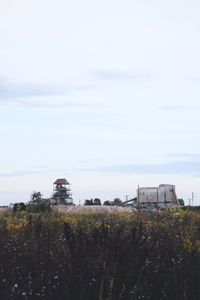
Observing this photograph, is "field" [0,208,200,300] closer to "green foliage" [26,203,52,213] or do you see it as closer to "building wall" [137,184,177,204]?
"green foliage" [26,203,52,213]

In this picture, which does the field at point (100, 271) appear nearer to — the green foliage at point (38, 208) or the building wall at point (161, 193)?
the green foliage at point (38, 208)

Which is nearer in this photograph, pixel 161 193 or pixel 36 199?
pixel 36 199

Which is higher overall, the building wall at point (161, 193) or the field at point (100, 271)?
the building wall at point (161, 193)

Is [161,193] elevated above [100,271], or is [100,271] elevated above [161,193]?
[161,193]

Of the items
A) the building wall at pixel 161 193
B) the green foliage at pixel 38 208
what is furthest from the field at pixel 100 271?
the building wall at pixel 161 193

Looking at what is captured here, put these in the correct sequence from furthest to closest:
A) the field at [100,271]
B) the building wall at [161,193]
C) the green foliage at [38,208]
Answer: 1. the building wall at [161,193]
2. the green foliage at [38,208]
3. the field at [100,271]

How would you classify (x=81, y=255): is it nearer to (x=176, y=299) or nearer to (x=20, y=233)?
(x=176, y=299)

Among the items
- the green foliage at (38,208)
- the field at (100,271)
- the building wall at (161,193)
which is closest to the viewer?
the field at (100,271)

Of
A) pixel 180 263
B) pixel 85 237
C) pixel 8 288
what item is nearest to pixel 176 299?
pixel 180 263

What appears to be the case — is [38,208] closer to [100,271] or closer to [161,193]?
[100,271]

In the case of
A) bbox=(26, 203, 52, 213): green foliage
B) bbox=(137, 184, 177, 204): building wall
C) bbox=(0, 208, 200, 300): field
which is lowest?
bbox=(0, 208, 200, 300): field

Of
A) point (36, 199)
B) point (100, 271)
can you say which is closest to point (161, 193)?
point (36, 199)

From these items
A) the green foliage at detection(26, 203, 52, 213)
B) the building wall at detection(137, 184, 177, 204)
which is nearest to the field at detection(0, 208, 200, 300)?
the green foliage at detection(26, 203, 52, 213)

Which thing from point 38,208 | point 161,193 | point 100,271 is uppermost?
point 161,193
